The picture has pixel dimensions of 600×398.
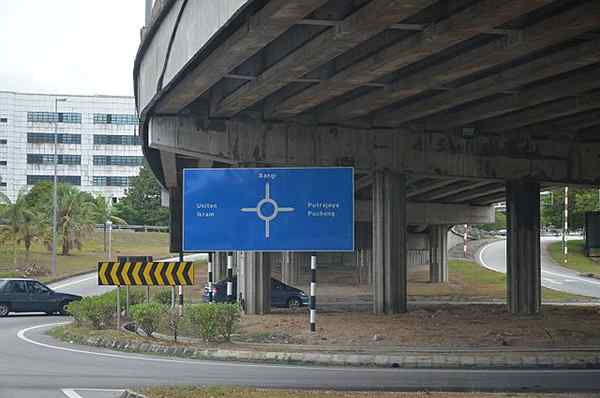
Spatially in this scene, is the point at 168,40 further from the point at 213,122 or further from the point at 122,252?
the point at 122,252

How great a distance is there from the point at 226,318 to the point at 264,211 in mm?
3962

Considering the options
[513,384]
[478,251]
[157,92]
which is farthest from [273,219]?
[478,251]

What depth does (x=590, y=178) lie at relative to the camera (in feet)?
104

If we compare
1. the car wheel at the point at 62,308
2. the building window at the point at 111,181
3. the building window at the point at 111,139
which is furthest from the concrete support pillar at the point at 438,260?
the building window at the point at 111,181

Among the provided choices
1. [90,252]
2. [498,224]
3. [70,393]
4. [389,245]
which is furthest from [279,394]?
[498,224]

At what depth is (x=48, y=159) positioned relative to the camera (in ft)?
395

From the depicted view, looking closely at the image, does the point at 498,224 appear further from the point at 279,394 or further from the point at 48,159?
the point at 279,394

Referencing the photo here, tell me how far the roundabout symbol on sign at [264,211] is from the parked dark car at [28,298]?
13.1 m

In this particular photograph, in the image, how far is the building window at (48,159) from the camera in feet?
393

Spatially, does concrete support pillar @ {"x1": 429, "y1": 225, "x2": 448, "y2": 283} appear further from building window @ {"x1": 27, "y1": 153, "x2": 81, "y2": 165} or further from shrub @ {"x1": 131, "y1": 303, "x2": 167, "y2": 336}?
building window @ {"x1": 27, "y1": 153, "x2": 81, "y2": 165}

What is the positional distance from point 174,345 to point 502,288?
126 ft

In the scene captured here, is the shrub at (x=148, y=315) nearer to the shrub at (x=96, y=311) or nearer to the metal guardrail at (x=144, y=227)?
the shrub at (x=96, y=311)

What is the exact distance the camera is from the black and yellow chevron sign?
80.7 ft

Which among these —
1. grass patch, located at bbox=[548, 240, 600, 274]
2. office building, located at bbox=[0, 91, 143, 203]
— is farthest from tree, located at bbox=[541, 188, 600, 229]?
office building, located at bbox=[0, 91, 143, 203]
